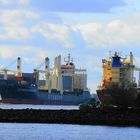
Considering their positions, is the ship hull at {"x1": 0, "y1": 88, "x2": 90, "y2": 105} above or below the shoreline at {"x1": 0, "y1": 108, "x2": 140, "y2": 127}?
above

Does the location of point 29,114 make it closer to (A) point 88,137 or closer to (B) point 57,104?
(A) point 88,137

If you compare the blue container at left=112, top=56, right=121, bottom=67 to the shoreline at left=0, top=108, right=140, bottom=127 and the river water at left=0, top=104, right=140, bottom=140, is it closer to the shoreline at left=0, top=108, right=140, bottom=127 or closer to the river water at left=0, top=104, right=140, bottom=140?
the shoreline at left=0, top=108, right=140, bottom=127

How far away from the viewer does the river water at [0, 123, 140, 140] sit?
192 feet

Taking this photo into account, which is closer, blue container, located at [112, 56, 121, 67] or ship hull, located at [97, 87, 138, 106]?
ship hull, located at [97, 87, 138, 106]

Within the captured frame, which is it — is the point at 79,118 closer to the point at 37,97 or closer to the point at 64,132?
the point at 64,132

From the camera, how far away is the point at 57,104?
193000 mm

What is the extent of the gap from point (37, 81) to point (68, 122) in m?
124

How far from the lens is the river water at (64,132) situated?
192ft

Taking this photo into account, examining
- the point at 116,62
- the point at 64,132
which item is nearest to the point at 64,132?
the point at 64,132

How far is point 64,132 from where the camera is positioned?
63.8 metres

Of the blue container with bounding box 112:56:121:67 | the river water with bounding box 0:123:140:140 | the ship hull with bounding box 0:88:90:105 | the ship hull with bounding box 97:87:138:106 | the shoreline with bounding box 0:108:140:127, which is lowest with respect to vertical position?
the river water with bounding box 0:123:140:140

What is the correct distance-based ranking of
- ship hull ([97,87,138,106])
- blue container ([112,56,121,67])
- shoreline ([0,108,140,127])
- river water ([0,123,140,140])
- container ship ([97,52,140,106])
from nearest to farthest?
river water ([0,123,140,140]), shoreline ([0,108,140,127]), ship hull ([97,87,138,106]), container ship ([97,52,140,106]), blue container ([112,56,121,67])

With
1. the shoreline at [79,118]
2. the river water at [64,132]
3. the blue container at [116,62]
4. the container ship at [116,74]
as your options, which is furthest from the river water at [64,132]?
the blue container at [116,62]

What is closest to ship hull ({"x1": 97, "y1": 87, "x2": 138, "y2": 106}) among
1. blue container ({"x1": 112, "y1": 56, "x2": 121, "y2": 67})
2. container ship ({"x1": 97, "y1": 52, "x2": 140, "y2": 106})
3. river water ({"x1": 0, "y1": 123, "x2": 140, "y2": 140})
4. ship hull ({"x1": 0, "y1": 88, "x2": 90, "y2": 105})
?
container ship ({"x1": 97, "y1": 52, "x2": 140, "y2": 106})
